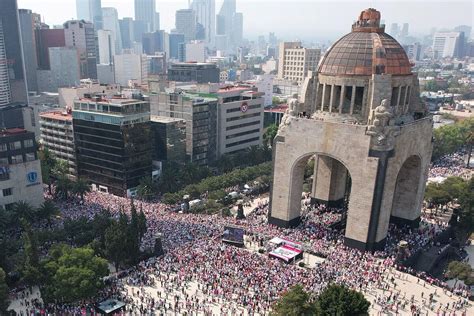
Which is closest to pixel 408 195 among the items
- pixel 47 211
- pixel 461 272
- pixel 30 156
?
pixel 461 272

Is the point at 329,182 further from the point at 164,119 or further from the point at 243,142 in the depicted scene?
the point at 243,142

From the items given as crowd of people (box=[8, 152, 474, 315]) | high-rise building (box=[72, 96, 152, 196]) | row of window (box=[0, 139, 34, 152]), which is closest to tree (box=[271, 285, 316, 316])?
Result: crowd of people (box=[8, 152, 474, 315])

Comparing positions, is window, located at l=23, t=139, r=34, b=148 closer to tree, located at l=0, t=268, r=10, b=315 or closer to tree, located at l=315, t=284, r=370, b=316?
tree, located at l=0, t=268, r=10, b=315

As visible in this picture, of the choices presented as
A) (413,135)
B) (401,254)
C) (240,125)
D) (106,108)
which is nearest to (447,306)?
(401,254)

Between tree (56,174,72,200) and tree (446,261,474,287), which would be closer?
tree (446,261,474,287)

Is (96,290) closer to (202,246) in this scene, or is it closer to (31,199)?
(202,246)

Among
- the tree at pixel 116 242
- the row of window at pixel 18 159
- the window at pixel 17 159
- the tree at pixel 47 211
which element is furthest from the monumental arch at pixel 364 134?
the window at pixel 17 159
